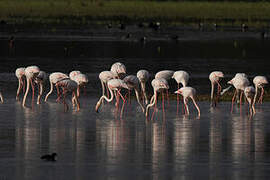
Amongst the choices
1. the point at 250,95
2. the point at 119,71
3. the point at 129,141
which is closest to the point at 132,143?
the point at 129,141

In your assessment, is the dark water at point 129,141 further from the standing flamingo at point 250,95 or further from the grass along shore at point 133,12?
the grass along shore at point 133,12

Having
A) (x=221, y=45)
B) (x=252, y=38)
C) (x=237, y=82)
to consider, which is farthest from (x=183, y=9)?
(x=237, y=82)

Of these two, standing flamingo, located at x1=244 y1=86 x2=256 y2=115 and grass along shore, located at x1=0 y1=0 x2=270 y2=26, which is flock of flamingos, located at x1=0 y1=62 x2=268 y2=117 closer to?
standing flamingo, located at x1=244 y1=86 x2=256 y2=115

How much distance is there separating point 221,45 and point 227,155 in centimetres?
3813

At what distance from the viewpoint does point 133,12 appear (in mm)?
99500

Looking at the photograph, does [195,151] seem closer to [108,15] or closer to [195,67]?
[195,67]

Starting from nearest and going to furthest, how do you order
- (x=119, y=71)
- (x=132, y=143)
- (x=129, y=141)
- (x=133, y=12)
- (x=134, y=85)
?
(x=132, y=143) < (x=129, y=141) < (x=134, y=85) < (x=119, y=71) < (x=133, y=12)

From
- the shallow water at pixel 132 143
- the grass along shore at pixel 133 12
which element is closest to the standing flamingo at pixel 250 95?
the shallow water at pixel 132 143

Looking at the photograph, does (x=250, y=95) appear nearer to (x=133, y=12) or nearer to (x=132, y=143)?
(x=132, y=143)

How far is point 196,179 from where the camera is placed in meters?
15.1

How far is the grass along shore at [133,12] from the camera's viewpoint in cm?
8412

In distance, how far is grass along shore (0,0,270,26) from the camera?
8412 centimetres

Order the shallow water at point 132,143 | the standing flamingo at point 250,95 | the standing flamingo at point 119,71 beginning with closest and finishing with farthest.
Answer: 1. the shallow water at point 132,143
2. the standing flamingo at point 250,95
3. the standing flamingo at point 119,71

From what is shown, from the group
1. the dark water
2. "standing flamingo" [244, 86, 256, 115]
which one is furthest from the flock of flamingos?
the dark water
